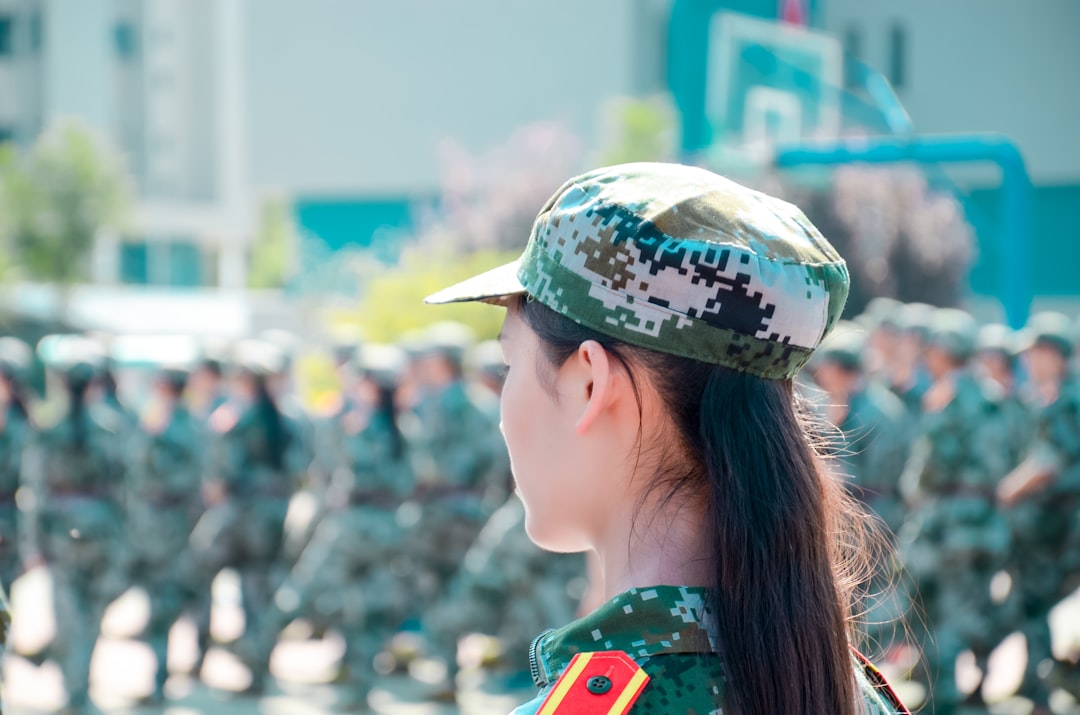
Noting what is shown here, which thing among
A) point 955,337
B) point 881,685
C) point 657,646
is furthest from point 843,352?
point 657,646

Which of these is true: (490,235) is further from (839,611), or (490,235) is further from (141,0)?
(141,0)

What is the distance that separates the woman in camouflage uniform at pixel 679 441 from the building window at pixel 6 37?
38.3 m

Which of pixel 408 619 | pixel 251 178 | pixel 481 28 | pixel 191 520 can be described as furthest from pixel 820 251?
pixel 251 178

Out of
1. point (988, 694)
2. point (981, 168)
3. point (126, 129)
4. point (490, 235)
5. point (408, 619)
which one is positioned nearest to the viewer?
point (988, 694)

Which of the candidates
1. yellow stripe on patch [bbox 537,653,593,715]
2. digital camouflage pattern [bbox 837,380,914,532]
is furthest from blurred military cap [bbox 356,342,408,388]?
yellow stripe on patch [bbox 537,653,593,715]

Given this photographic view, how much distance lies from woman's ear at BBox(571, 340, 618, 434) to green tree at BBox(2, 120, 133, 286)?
27054mm

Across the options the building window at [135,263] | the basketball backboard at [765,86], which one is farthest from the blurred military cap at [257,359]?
the building window at [135,263]

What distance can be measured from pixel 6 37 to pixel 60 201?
11.6 m

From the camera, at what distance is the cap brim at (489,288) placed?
118 cm

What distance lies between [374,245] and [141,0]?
54.8 ft

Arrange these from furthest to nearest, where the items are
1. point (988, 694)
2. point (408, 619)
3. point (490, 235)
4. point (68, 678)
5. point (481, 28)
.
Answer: point (481, 28)
point (490, 235)
point (408, 619)
point (988, 694)
point (68, 678)

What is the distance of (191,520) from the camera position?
6.80 m

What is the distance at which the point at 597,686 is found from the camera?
1.01 m

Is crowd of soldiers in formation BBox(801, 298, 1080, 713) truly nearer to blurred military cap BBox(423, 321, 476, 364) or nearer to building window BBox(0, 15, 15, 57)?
blurred military cap BBox(423, 321, 476, 364)
